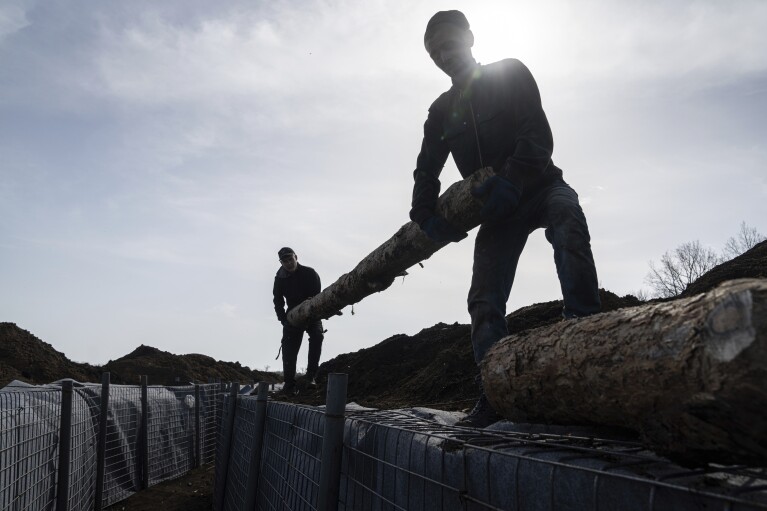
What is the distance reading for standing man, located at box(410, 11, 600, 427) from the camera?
109 inches

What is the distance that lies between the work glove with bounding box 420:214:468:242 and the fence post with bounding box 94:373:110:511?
174 inches

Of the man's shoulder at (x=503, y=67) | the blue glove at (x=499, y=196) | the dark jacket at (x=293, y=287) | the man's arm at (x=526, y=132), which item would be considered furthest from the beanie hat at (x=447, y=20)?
Answer: the dark jacket at (x=293, y=287)

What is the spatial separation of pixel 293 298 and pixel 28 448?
4869 mm

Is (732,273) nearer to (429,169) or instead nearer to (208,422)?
(429,169)

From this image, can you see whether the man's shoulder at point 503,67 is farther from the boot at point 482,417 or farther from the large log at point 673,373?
the large log at point 673,373

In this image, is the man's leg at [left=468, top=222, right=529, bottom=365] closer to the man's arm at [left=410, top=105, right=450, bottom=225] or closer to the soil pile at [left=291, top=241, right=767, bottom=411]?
the man's arm at [left=410, top=105, right=450, bottom=225]

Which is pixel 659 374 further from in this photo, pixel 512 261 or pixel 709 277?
pixel 709 277

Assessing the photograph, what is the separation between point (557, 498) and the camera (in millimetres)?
1219

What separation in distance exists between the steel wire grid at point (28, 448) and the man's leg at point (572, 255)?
3.57 m

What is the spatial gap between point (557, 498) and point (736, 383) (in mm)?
461

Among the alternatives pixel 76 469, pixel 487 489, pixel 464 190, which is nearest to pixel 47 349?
pixel 76 469

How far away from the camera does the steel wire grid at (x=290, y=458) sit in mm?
2543

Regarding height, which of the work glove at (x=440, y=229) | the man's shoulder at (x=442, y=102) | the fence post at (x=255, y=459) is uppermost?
the man's shoulder at (x=442, y=102)

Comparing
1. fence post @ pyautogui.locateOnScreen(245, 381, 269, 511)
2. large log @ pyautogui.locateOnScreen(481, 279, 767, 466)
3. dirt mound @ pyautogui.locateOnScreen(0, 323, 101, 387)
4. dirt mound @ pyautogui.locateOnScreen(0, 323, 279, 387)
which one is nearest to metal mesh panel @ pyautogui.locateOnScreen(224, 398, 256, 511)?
fence post @ pyautogui.locateOnScreen(245, 381, 269, 511)
